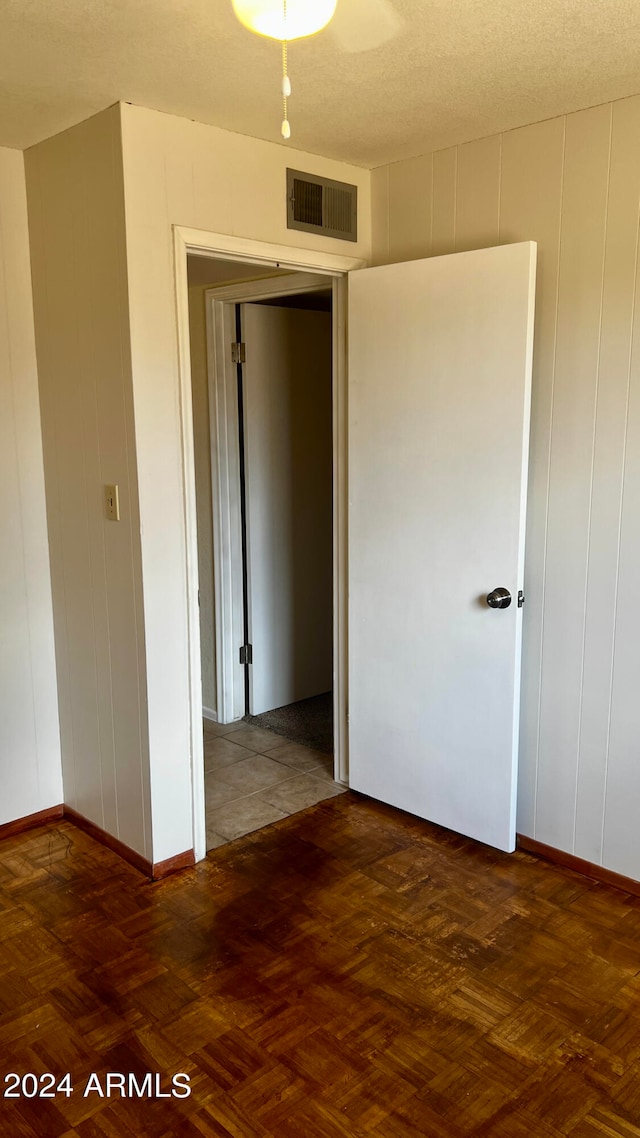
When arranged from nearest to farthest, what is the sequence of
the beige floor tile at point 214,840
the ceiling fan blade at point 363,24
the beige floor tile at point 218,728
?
the ceiling fan blade at point 363,24
the beige floor tile at point 214,840
the beige floor tile at point 218,728

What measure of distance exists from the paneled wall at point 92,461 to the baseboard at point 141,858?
0.03m

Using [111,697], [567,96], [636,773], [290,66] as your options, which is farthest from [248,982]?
Answer: [567,96]

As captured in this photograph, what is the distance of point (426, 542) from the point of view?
9.40 ft

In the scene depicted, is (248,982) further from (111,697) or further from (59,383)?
(59,383)

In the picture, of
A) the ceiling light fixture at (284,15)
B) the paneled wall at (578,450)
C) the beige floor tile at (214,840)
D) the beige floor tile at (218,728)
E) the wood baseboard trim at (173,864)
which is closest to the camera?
the ceiling light fixture at (284,15)

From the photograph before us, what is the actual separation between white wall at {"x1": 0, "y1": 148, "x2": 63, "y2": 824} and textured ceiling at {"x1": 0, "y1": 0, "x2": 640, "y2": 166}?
38 centimetres

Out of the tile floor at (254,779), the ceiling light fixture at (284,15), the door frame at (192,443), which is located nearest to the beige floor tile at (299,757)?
the tile floor at (254,779)

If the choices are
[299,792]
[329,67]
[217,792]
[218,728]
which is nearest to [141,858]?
[217,792]

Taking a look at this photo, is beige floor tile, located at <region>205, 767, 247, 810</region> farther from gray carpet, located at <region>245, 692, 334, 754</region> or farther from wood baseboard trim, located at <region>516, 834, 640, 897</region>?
wood baseboard trim, located at <region>516, 834, 640, 897</region>

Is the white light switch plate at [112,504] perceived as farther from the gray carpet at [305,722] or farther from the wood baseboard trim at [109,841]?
the gray carpet at [305,722]

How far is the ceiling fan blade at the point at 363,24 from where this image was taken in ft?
5.87

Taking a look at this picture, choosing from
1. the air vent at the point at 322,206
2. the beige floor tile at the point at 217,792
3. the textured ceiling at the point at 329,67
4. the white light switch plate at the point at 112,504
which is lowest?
the beige floor tile at the point at 217,792

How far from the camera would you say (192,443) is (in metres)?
2.58

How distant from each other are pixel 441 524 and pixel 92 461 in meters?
1.14
